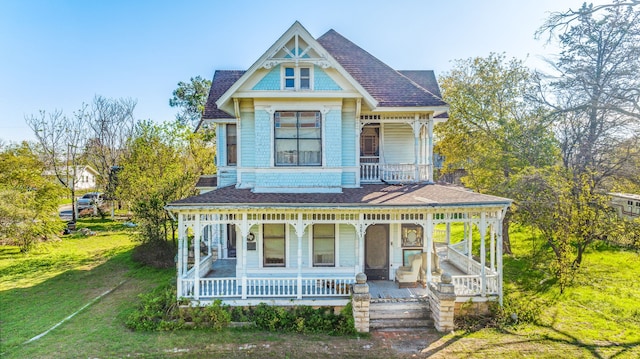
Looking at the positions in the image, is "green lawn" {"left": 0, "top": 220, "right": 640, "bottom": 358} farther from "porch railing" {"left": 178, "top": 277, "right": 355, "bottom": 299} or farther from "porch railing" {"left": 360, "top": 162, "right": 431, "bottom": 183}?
"porch railing" {"left": 360, "top": 162, "right": 431, "bottom": 183}

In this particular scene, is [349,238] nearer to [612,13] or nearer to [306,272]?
[306,272]

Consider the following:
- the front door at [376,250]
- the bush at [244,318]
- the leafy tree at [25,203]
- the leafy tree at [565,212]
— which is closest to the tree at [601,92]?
the leafy tree at [565,212]

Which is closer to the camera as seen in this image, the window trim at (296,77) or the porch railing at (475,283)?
the porch railing at (475,283)

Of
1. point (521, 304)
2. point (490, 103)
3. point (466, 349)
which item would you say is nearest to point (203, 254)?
point (466, 349)

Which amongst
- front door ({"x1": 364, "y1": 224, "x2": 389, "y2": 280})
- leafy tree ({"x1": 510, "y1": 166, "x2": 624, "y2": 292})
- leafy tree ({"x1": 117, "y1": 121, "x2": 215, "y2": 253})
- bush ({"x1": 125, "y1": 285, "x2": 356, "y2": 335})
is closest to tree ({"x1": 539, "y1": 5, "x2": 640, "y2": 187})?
leafy tree ({"x1": 510, "y1": 166, "x2": 624, "y2": 292})

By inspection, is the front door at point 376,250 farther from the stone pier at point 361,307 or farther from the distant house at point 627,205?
the distant house at point 627,205

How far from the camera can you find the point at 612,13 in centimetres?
1199

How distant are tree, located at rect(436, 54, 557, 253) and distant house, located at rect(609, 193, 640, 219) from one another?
20.9 feet

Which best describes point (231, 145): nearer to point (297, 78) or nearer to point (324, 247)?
point (297, 78)

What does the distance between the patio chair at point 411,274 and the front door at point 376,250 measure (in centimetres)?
89

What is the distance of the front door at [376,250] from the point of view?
12742 millimetres

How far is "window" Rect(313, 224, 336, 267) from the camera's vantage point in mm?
12328

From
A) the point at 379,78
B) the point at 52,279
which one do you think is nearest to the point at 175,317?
the point at 52,279

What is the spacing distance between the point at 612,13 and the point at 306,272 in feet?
48.4
